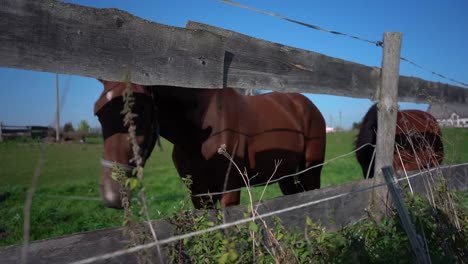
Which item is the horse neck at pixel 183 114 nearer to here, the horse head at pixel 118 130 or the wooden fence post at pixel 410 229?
the horse head at pixel 118 130

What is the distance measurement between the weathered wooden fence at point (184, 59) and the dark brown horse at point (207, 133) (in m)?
0.66

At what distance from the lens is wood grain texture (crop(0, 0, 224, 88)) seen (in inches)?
54.3

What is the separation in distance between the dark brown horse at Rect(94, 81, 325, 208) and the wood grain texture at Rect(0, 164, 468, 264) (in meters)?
0.30

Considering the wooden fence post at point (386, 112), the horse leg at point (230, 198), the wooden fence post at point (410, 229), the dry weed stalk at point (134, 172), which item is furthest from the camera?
the horse leg at point (230, 198)

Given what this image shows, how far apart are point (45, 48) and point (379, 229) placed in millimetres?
2479

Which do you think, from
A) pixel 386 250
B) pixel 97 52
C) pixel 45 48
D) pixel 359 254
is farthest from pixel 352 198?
pixel 45 48

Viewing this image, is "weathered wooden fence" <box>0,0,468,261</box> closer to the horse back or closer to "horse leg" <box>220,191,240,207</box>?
"horse leg" <box>220,191,240,207</box>

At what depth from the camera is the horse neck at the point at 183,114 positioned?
9.86 ft

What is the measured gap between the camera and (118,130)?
2.36 metres

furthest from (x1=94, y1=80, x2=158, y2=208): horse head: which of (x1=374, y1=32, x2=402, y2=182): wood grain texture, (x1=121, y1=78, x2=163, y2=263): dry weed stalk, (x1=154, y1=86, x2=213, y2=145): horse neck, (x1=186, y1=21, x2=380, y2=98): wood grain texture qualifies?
(x1=374, y1=32, x2=402, y2=182): wood grain texture

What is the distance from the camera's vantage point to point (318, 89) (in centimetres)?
275

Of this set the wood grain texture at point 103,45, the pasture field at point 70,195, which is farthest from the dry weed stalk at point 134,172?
the wood grain texture at point 103,45

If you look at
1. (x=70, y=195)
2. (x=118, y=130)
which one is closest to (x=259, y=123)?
(x=118, y=130)

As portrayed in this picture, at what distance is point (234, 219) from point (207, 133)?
123 cm
